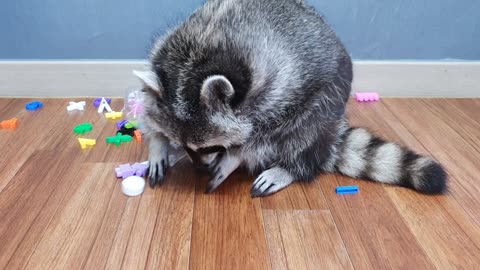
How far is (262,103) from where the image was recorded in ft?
5.18

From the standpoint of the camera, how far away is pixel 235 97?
58.7 inches

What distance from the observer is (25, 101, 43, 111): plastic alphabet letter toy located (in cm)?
242

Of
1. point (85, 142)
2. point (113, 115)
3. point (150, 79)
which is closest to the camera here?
point (150, 79)

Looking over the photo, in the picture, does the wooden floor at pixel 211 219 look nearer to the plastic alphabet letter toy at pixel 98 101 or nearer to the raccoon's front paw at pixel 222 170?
the raccoon's front paw at pixel 222 170

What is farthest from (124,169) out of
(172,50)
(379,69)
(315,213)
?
(379,69)

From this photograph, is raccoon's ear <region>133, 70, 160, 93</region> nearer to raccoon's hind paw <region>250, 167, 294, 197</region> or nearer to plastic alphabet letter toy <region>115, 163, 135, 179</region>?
plastic alphabet letter toy <region>115, 163, 135, 179</region>

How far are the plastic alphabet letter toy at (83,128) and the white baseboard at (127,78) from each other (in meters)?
0.45

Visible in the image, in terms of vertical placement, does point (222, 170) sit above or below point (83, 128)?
above

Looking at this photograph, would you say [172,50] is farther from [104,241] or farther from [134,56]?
[134,56]

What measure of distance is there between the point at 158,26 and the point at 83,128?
72cm

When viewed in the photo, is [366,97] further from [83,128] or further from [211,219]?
[83,128]

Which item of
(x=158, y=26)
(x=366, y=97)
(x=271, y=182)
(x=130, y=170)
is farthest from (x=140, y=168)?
(x=366, y=97)

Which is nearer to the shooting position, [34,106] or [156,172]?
[156,172]

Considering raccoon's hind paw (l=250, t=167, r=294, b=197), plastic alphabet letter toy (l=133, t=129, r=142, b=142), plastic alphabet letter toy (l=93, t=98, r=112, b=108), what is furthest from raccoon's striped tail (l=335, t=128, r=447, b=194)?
plastic alphabet letter toy (l=93, t=98, r=112, b=108)
